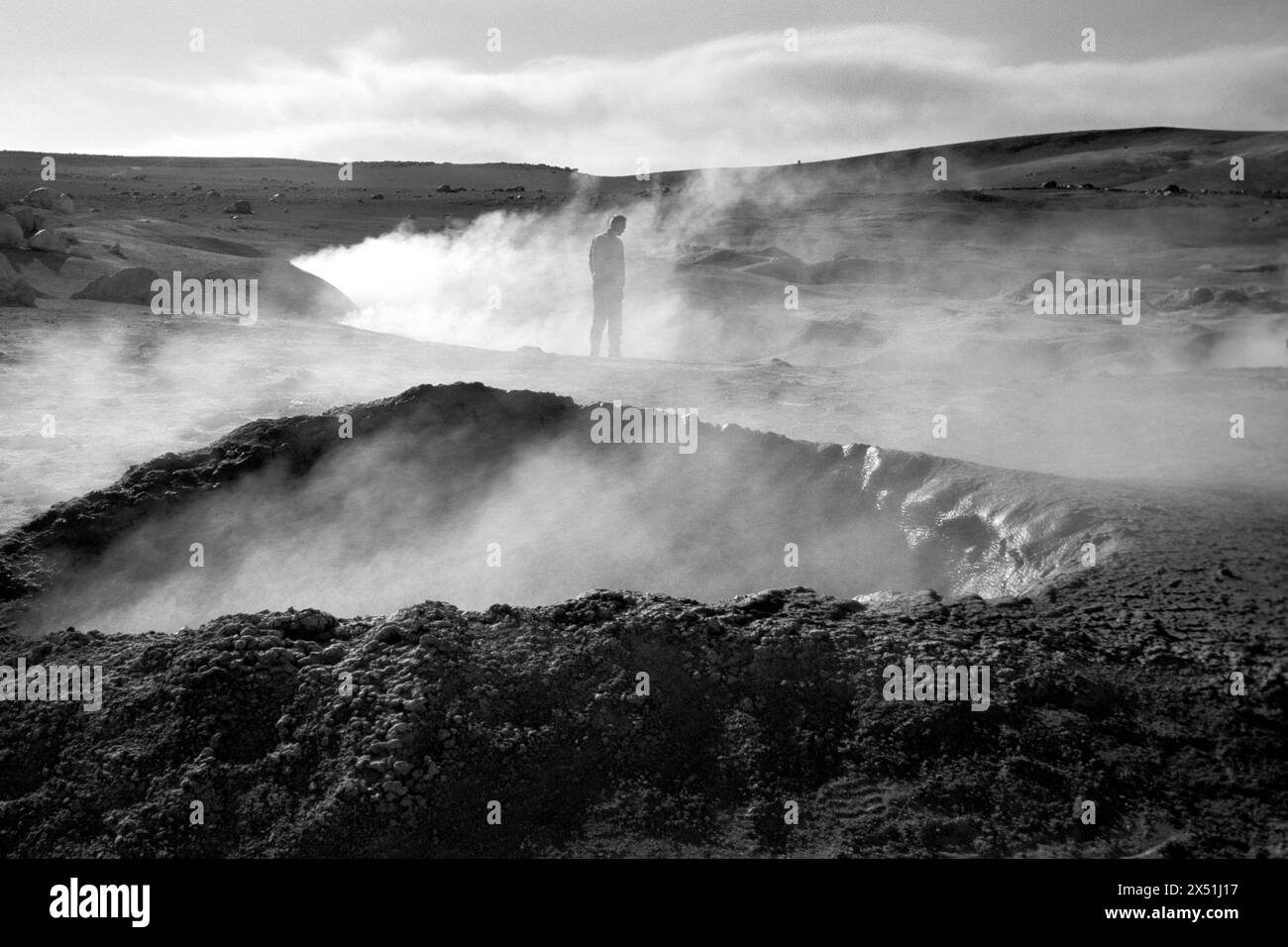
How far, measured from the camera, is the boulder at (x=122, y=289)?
10.2 m

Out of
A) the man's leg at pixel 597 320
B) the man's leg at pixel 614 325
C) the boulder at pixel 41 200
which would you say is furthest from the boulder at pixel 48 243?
the man's leg at pixel 614 325

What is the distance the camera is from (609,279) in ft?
29.7

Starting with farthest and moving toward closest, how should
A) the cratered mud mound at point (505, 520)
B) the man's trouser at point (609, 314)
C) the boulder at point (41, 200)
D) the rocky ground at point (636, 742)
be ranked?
the boulder at point (41, 200)
the man's trouser at point (609, 314)
the cratered mud mound at point (505, 520)
the rocky ground at point (636, 742)

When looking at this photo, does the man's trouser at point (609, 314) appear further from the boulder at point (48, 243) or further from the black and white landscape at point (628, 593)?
the boulder at point (48, 243)

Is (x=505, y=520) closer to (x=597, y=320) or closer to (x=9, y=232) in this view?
(x=597, y=320)

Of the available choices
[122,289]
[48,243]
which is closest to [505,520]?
[122,289]

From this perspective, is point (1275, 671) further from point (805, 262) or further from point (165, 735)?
point (805, 262)

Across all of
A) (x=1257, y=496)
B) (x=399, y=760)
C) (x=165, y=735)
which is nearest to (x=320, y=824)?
(x=399, y=760)

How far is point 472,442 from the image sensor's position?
17.0 feet

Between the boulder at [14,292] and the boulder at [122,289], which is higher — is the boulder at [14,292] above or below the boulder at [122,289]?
below

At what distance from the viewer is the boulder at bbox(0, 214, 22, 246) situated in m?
11.6

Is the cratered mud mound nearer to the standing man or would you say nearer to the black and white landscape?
the black and white landscape

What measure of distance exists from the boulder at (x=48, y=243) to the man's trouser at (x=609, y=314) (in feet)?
21.6
